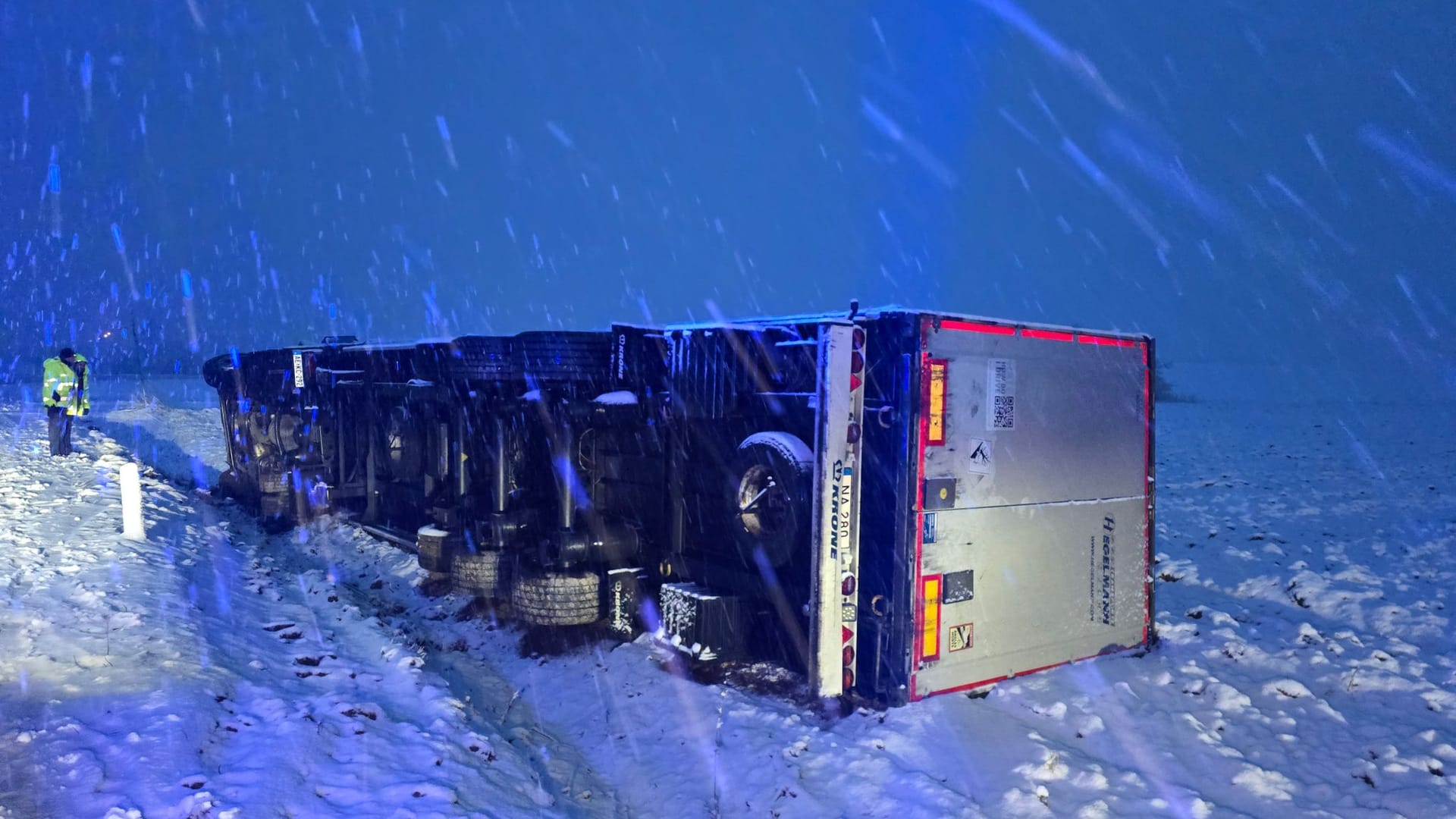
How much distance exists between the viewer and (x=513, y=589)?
7508mm

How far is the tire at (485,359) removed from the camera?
777cm

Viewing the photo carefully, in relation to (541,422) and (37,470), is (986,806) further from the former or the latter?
(37,470)

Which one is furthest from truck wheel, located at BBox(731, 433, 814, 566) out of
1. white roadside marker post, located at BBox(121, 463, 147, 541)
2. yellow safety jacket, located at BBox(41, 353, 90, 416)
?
→ yellow safety jacket, located at BBox(41, 353, 90, 416)

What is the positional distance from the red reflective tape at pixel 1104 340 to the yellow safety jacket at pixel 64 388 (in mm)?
14041

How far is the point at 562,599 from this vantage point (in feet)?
23.3

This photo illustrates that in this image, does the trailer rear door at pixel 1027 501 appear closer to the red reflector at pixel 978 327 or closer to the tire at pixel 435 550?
the red reflector at pixel 978 327

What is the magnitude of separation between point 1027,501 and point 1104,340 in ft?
4.49

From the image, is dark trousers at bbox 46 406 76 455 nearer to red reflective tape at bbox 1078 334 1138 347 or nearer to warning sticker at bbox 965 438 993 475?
warning sticker at bbox 965 438 993 475

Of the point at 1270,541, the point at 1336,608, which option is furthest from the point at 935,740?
the point at 1270,541

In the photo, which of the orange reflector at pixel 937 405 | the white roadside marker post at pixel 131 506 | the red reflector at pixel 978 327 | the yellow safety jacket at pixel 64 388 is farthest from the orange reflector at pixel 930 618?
the yellow safety jacket at pixel 64 388

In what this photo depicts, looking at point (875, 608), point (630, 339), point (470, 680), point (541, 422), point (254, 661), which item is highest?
point (630, 339)

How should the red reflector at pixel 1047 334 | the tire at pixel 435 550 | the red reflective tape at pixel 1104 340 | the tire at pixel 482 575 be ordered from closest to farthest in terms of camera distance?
the red reflector at pixel 1047 334
the red reflective tape at pixel 1104 340
the tire at pixel 482 575
the tire at pixel 435 550

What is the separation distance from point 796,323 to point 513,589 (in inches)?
138

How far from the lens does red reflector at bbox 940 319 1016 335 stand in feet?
17.4
